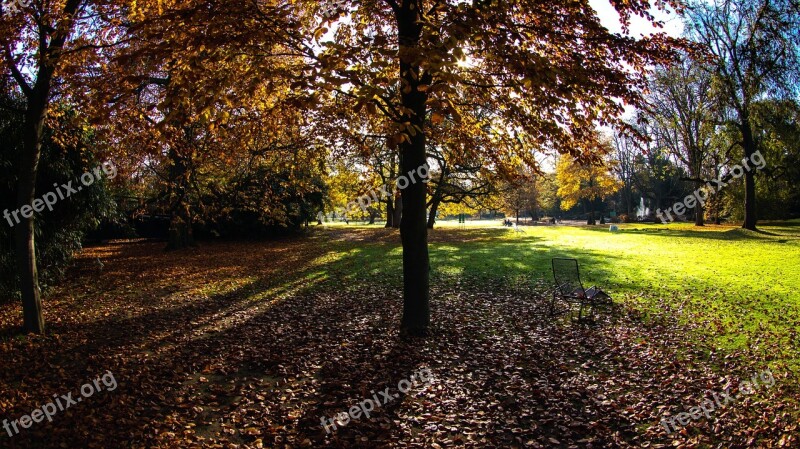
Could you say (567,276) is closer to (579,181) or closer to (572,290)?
(572,290)

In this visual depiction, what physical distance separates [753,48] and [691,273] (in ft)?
56.3

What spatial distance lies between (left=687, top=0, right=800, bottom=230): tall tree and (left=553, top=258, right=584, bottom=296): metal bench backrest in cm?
1889

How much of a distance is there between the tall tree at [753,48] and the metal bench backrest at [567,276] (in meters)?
18.9

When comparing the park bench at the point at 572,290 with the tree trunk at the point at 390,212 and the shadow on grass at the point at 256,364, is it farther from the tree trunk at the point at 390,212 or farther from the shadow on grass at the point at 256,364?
the tree trunk at the point at 390,212

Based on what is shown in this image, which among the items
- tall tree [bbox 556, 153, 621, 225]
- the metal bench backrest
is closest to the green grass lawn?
the metal bench backrest

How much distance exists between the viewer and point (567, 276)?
865 cm

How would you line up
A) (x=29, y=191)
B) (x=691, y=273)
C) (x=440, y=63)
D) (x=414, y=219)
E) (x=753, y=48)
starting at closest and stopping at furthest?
(x=440, y=63), (x=29, y=191), (x=414, y=219), (x=691, y=273), (x=753, y=48)

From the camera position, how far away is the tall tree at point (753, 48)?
70.0 feet

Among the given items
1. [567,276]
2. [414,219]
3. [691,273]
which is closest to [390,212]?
[691,273]

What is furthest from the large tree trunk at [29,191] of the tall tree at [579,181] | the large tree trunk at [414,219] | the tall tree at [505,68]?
the tall tree at [579,181]

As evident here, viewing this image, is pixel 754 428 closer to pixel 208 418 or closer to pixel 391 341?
pixel 391 341

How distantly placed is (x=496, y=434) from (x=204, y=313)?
7.05 m

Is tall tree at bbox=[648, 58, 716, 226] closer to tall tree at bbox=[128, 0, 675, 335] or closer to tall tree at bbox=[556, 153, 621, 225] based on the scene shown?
tall tree at bbox=[556, 153, 621, 225]

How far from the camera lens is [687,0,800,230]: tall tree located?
21328 millimetres
